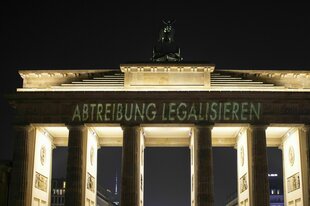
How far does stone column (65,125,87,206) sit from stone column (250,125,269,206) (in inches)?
661

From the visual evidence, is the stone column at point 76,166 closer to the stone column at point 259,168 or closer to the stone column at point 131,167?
the stone column at point 131,167

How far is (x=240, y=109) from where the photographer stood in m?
51.3

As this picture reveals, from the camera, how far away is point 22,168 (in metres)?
49.6

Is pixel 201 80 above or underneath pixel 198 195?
above

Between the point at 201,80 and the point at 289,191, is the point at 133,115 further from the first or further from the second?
the point at 289,191

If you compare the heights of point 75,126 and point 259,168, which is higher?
point 75,126

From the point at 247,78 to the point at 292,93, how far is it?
5097 mm

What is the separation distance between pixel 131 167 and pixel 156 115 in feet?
19.0

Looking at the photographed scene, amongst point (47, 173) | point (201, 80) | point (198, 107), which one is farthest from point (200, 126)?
point (47, 173)

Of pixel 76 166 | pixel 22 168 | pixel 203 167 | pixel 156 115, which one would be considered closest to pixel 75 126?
pixel 76 166

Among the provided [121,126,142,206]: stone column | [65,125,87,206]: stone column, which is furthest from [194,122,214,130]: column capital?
[65,125,87,206]: stone column

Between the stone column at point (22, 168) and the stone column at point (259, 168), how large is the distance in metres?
21.9

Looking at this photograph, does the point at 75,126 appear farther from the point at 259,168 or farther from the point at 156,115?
the point at 259,168

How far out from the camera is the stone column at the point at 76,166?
162 feet
